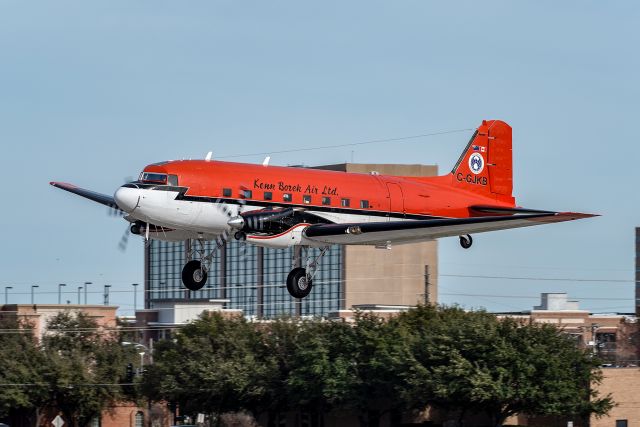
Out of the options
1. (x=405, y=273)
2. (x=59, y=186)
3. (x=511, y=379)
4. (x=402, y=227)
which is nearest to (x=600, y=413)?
(x=511, y=379)

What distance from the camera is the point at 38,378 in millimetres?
93625

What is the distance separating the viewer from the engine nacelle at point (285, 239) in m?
47.8

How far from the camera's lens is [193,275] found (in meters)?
50.0

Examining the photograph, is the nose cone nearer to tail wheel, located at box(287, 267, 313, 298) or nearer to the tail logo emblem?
tail wheel, located at box(287, 267, 313, 298)

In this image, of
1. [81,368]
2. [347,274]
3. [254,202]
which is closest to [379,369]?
[81,368]

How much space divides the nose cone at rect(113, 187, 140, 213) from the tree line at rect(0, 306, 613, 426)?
34.2m

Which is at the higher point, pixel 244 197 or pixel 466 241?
pixel 244 197

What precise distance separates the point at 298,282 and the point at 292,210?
9.68ft

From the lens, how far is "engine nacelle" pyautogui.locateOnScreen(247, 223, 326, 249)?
47812 millimetres

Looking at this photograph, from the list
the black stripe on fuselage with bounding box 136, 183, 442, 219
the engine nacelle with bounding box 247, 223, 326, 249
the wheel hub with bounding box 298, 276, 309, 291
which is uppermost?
the black stripe on fuselage with bounding box 136, 183, 442, 219

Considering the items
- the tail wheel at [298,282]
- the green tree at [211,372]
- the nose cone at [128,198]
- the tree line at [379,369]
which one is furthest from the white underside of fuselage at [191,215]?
the green tree at [211,372]

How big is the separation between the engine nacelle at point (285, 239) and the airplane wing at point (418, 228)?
27 cm

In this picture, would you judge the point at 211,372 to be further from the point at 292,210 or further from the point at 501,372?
Result: the point at 292,210

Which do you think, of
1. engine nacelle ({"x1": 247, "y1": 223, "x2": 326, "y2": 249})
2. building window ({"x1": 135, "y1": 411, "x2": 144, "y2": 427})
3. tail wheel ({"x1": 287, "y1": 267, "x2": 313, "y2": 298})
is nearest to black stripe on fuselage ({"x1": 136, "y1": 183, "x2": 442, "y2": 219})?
engine nacelle ({"x1": 247, "y1": 223, "x2": 326, "y2": 249})
